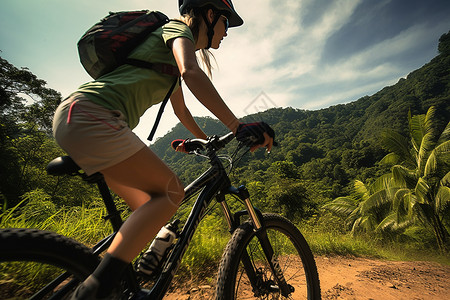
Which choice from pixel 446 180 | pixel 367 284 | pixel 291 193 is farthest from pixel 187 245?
pixel 291 193

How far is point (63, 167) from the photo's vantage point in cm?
98

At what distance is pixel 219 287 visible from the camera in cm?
132

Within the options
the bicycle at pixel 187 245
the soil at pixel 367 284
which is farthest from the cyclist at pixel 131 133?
the soil at pixel 367 284

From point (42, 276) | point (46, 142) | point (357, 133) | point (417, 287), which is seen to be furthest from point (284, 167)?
point (357, 133)

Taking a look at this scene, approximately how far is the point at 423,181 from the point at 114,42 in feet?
52.3

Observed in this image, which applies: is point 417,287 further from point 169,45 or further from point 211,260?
point 169,45

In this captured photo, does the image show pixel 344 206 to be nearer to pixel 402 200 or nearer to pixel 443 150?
pixel 402 200

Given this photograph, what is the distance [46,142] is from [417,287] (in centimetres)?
2143

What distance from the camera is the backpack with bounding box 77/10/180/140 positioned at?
1.07 m

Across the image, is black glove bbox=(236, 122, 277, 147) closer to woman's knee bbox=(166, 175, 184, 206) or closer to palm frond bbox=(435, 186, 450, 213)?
woman's knee bbox=(166, 175, 184, 206)

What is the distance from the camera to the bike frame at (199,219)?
110 cm

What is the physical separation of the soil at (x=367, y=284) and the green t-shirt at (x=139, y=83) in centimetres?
198

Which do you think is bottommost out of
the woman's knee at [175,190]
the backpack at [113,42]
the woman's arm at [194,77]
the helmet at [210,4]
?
the woman's knee at [175,190]

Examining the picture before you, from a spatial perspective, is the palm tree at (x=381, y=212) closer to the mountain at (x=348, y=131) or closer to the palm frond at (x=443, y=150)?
the palm frond at (x=443, y=150)
